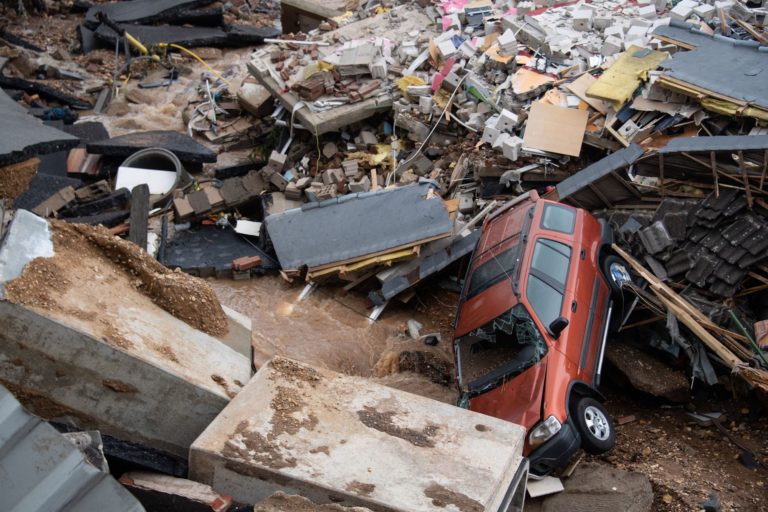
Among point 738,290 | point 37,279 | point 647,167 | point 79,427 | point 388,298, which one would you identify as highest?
point 37,279

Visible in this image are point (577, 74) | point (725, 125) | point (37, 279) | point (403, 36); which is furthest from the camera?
point (403, 36)

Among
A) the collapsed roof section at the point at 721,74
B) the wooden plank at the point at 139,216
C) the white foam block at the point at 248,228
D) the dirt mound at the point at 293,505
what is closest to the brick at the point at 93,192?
the wooden plank at the point at 139,216

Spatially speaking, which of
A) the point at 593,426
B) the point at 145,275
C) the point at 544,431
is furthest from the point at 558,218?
the point at 145,275

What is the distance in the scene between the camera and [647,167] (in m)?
9.25

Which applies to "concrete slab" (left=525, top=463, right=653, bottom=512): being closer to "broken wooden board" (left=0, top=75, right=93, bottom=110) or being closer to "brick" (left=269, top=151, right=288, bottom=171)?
"brick" (left=269, top=151, right=288, bottom=171)

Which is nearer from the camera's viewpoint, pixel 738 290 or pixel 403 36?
pixel 738 290

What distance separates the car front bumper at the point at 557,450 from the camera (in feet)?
23.4

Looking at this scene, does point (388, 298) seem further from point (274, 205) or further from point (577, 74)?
point (577, 74)

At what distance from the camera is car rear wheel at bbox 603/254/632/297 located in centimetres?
873

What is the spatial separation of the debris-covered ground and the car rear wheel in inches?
4.4

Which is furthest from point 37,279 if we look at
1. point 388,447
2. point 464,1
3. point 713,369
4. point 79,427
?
point 464,1

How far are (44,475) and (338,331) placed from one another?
21.7 feet

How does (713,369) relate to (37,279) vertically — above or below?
below

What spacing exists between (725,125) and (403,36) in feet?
20.3
